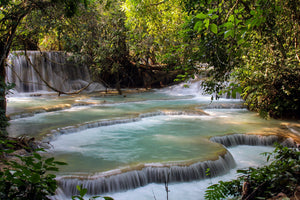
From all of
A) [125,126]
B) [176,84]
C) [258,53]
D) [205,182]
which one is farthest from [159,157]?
[176,84]

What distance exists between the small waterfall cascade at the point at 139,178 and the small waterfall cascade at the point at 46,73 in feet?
46.4

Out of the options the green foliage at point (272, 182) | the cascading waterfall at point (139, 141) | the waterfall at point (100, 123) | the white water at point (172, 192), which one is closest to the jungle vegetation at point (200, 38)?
the green foliage at point (272, 182)

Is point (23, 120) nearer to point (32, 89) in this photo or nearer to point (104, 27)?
point (104, 27)

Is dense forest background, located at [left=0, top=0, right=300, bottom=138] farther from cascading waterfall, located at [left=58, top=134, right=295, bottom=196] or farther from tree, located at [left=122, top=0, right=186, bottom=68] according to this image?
cascading waterfall, located at [left=58, top=134, right=295, bottom=196]

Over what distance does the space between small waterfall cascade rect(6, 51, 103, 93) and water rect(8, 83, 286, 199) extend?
Result: 7492 mm

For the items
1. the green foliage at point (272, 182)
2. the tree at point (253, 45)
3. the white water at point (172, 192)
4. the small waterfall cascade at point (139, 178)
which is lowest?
the white water at point (172, 192)

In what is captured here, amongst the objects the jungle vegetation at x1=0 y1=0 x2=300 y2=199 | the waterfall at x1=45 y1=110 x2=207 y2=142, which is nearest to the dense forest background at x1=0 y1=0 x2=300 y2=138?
the jungle vegetation at x1=0 y1=0 x2=300 y2=199

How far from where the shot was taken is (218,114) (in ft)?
38.0

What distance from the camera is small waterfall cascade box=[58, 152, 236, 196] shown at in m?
4.91

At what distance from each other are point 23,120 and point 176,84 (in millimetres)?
15284

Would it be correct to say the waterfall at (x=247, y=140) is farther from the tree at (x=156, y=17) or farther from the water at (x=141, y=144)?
the tree at (x=156, y=17)

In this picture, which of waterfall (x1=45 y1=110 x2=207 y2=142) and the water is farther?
waterfall (x1=45 y1=110 x2=207 y2=142)

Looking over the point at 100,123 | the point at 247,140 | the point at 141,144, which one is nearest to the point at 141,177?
the point at 141,144

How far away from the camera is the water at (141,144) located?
205 inches
